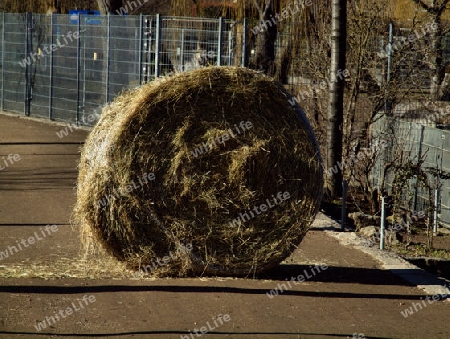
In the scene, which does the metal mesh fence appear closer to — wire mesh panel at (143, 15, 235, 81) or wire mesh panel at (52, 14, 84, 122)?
wire mesh panel at (143, 15, 235, 81)

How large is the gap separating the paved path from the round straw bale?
0.31 m

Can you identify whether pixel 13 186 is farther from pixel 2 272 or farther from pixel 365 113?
pixel 365 113

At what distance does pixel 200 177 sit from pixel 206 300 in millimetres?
1316

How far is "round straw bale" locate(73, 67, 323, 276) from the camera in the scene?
24.5ft

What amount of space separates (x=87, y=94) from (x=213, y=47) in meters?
4.44

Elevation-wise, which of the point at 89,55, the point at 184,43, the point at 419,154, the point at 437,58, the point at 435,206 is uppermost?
the point at 184,43

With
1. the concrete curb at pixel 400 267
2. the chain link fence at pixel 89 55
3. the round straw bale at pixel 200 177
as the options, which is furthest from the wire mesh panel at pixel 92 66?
the round straw bale at pixel 200 177

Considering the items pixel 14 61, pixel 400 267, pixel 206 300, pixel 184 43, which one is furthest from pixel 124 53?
pixel 206 300

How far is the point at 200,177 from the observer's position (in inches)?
303

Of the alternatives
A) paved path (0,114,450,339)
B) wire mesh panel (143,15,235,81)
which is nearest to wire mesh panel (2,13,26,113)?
wire mesh panel (143,15,235,81)

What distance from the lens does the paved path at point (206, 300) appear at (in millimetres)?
6164

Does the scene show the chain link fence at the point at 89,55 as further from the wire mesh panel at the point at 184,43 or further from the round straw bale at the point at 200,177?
the round straw bale at the point at 200,177

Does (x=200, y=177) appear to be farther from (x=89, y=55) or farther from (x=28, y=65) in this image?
(x=28, y=65)

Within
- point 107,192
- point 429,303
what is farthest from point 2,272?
point 429,303
